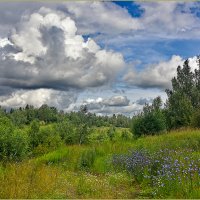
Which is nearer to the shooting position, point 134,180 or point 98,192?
point 98,192

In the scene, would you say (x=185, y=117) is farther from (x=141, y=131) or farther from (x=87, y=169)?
(x=87, y=169)

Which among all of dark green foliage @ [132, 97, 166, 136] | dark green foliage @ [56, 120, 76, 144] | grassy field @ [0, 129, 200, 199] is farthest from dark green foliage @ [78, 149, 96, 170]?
dark green foliage @ [56, 120, 76, 144]

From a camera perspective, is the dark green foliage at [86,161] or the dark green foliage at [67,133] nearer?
the dark green foliage at [86,161]

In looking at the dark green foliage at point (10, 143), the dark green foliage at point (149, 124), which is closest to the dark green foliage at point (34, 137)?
the dark green foliage at point (149, 124)

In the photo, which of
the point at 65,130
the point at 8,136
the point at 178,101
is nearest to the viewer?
the point at 8,136

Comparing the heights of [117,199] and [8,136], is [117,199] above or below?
below

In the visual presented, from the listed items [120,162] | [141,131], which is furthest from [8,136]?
[141,131]

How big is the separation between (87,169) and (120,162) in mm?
1565

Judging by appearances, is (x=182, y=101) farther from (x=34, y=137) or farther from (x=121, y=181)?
(x=121, y=181)

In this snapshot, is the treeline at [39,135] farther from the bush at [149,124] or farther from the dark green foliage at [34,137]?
the bush at [149,124]

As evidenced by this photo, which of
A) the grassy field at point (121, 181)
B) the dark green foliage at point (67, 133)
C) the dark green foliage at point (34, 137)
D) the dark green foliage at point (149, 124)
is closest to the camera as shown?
the grassy field at point (121, 181)

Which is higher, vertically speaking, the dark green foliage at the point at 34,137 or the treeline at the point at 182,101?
the treeline at the point at 182,101

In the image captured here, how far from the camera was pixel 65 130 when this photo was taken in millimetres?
64438

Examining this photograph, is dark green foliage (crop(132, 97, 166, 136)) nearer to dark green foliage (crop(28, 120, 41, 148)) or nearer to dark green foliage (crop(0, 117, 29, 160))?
dark green foliage (crop(0, 117, 29, 160))
